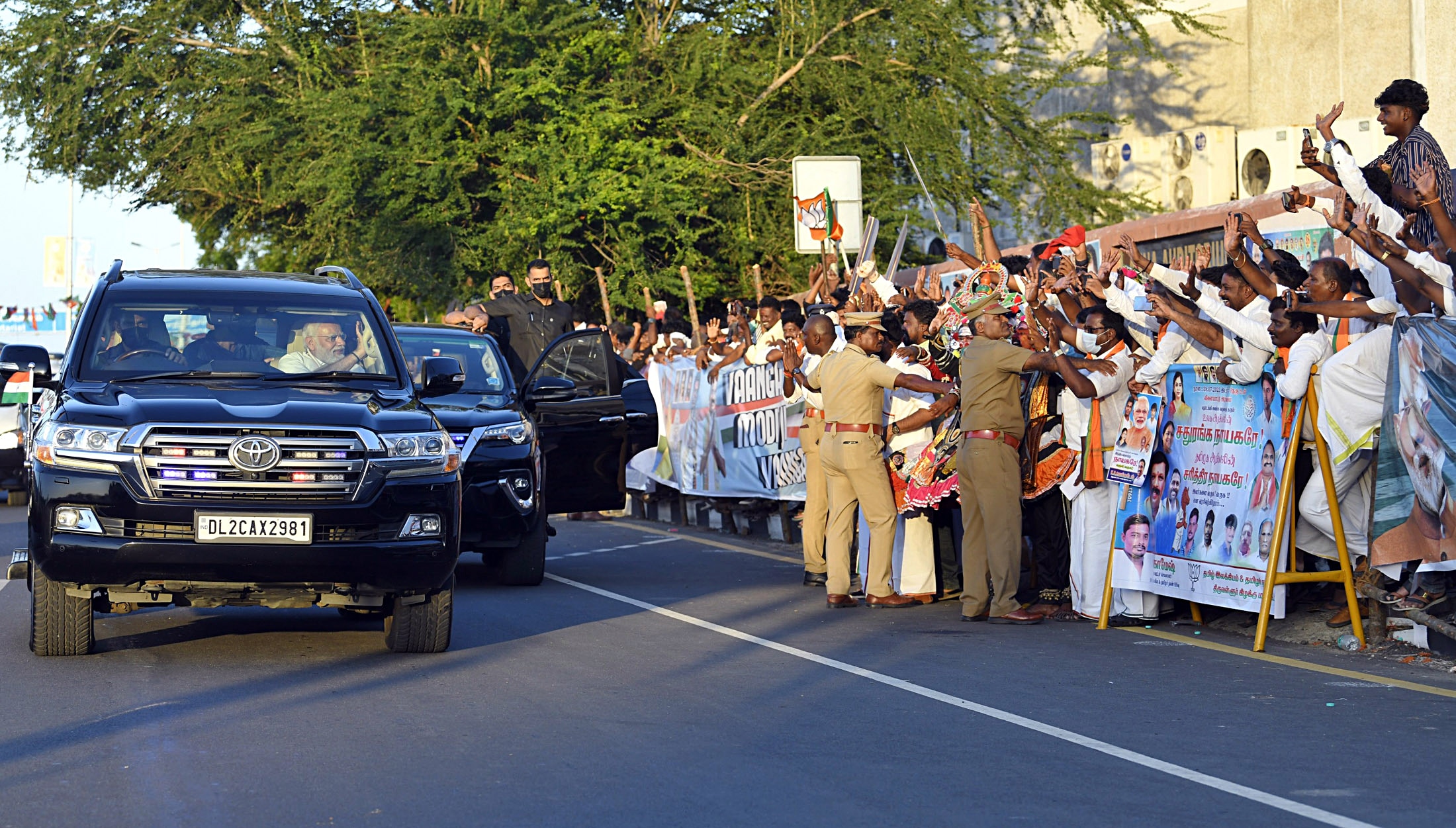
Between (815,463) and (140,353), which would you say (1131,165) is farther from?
(140,353)

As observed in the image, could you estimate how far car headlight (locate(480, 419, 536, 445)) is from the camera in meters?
12.6

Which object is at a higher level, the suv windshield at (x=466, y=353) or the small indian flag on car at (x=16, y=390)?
the suv windshield at (x=466, y=353)

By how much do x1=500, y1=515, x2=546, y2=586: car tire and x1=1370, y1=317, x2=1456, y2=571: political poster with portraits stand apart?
5940 mm

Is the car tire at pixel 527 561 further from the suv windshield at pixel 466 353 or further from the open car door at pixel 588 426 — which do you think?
the suv windshield at pixel 466 353

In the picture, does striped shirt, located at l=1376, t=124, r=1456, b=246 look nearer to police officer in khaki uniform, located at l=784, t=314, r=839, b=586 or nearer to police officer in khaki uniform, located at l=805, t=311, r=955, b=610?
police officer in khaki uniform, located at l=805, t=311, r=955, b=610

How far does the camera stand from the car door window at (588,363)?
14758 millimetres

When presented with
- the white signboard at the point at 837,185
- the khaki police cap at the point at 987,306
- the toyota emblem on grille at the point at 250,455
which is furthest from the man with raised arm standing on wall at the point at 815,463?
the white signboard at the point at 837,185

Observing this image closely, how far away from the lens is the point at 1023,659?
31.6ft

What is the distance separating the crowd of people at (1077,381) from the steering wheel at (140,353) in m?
4.59

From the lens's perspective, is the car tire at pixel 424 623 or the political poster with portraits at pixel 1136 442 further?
the political poster with portraits at pixel 1136 442

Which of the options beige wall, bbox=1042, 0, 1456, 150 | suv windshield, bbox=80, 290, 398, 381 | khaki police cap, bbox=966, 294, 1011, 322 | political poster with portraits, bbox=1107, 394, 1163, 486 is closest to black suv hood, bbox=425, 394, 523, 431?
suv windshield, bbox=80, 290, 398, 381

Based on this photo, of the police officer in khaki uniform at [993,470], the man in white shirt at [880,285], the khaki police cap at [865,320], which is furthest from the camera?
the man in white shirt at [880,285]

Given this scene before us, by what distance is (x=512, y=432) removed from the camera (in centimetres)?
1274

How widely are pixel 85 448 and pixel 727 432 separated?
981cm
